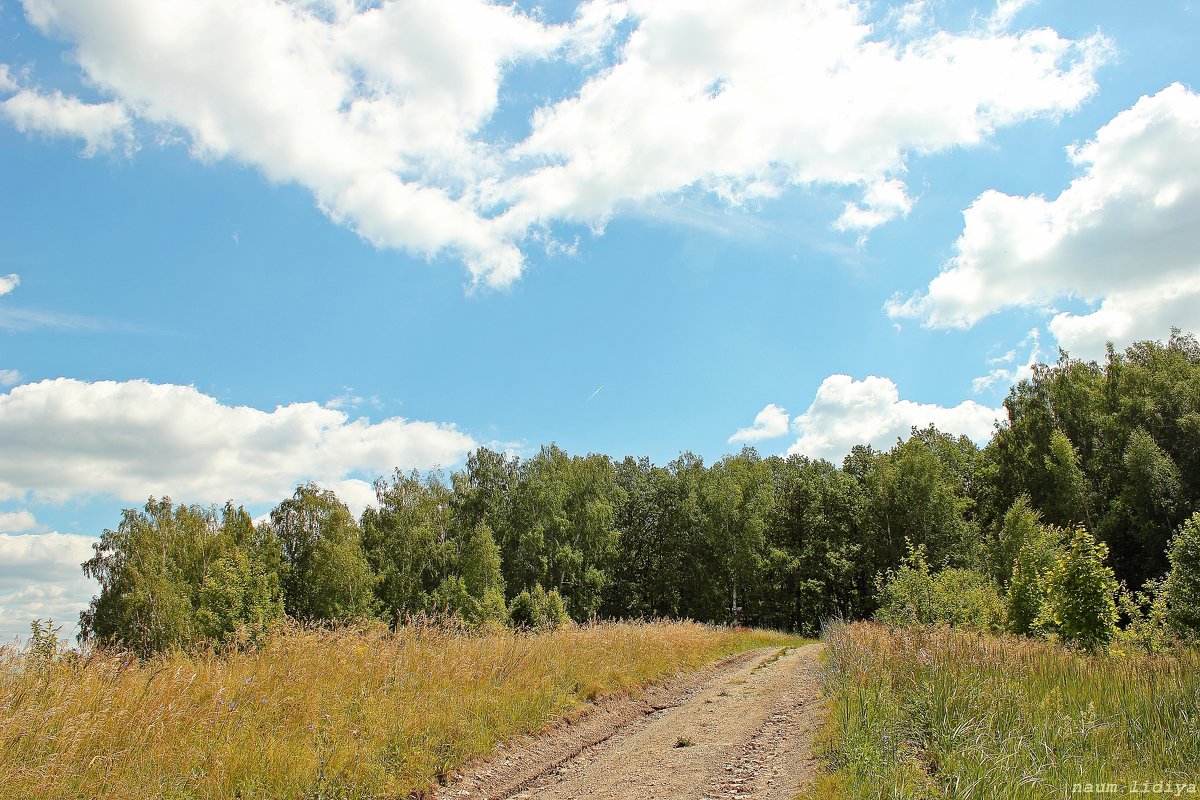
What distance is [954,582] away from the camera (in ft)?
92.8

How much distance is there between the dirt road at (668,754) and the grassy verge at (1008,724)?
2.81 ft

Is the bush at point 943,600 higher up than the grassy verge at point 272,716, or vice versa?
the grassy verge at point 272,716

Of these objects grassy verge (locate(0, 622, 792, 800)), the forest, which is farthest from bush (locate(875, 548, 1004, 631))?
grassy verge (locate(0, 622, 792, 800))

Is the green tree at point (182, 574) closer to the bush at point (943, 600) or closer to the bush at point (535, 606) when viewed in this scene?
the bush at point (535, 606)

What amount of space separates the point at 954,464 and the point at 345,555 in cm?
5780

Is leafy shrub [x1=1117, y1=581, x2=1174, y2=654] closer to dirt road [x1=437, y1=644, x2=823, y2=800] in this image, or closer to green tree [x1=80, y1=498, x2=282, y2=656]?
dirt road [x1=437, y1=644, x2=823, y2=800]

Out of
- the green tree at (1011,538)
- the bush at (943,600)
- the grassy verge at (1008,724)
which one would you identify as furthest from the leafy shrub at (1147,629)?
the green tree at (1011,538)

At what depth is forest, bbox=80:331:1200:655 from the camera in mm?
43469

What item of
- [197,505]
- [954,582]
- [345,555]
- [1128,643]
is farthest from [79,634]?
[197,505]

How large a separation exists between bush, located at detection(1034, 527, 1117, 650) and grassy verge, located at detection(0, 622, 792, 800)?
1211 cm

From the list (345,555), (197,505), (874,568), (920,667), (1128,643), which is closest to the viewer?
(920,667)

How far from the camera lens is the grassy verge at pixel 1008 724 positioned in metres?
5.72

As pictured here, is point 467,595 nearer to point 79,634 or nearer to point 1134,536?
point 79,634

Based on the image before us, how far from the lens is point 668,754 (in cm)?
895
